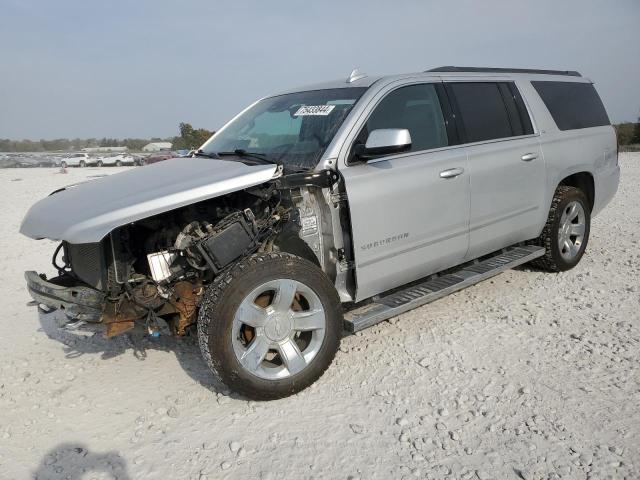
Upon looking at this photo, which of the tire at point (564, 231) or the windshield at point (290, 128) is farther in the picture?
the tire at point (564, 231)

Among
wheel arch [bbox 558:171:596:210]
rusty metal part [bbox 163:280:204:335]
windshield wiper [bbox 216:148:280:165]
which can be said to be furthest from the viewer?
wheel arch [bbox 558:171:596:210]

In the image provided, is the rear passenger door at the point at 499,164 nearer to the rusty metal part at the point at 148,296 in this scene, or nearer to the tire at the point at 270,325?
the tire at the point at 270,325

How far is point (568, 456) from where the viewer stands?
238cm

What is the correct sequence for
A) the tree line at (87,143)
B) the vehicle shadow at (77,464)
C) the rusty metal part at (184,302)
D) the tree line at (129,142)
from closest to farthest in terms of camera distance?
the vehicle shadow at (77,464) → the rusty metal part at (184,302) → the tree line at (129,142) → the tree line at (87,143)

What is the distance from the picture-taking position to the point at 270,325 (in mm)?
2953

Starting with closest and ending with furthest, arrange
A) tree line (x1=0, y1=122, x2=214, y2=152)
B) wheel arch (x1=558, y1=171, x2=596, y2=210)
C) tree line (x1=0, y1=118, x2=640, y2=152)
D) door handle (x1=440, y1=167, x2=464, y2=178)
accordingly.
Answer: door handle (x1=440, y1=167, x2=464, y2=178)
wheel arch (x1=558, y1=171, x2=596, y2=210)
tree line (x1=0, y1=118, x2=640, y2=152)
tree line (x1=0, y1=122, x2=214, y2=152)

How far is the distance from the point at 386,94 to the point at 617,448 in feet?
8.46

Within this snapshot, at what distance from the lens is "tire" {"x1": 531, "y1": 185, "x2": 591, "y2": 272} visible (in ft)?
15.5

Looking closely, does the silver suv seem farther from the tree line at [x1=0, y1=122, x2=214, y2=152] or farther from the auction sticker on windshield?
the tree line at [x1=0, y1=122, x2=214, y2=152]

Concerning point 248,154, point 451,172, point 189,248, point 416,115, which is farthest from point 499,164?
point 189,248

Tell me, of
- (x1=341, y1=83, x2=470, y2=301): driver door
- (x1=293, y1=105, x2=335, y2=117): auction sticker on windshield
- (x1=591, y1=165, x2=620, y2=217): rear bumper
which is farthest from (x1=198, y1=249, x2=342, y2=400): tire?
(x1=591, y1=165, x2=620, y2=217): rear bumper

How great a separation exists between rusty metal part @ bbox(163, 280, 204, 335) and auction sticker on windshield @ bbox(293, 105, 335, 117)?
5.15 feet

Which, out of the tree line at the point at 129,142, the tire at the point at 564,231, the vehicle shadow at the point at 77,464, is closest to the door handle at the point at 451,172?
the tire at the point at 564,231

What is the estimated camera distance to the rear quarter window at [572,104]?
4.78 metres
